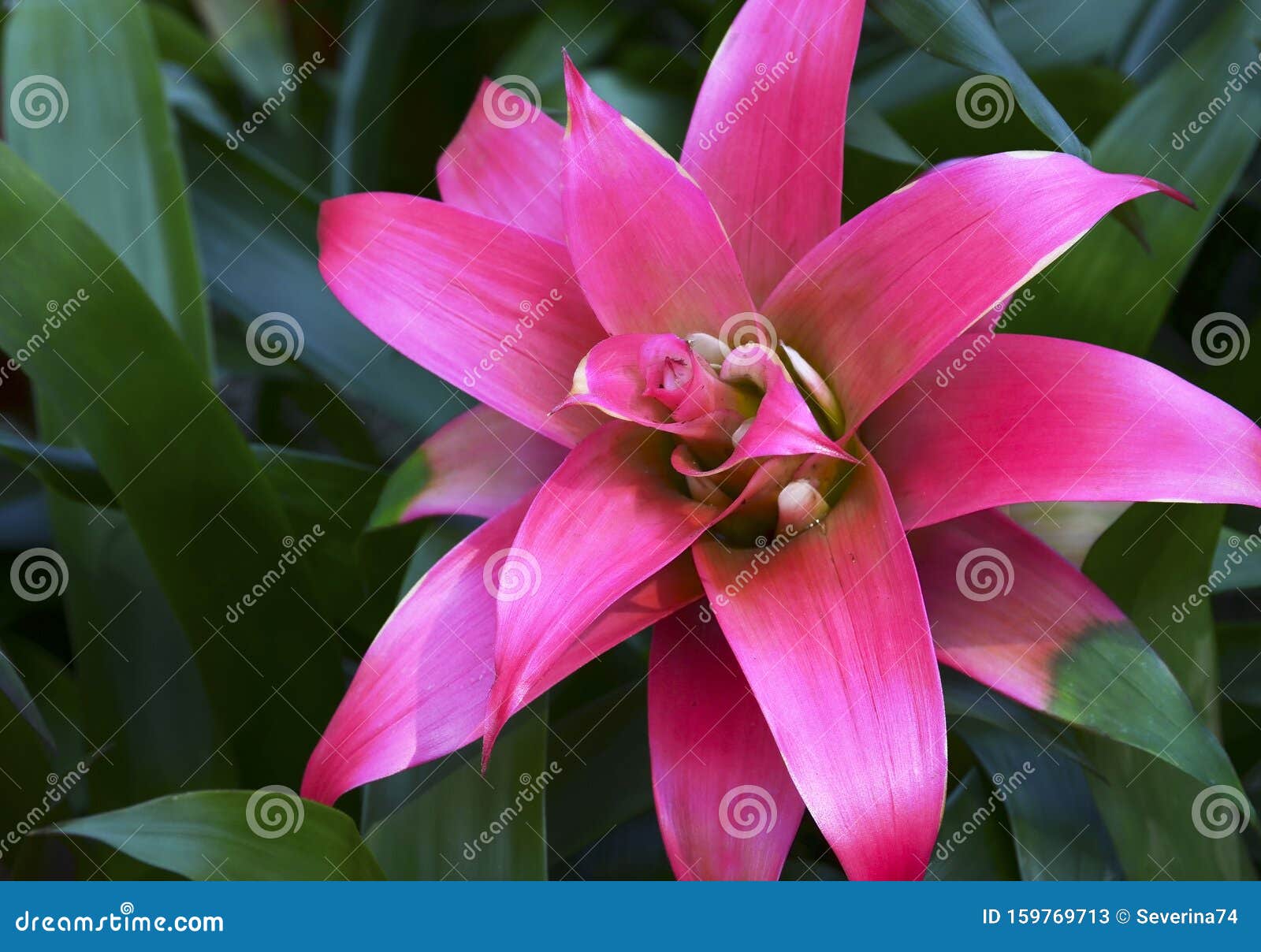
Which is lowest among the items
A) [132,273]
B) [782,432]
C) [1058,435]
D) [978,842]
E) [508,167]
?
[978,842]

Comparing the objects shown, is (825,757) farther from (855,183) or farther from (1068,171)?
(855,183)

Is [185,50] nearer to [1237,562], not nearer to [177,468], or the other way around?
[177,468]

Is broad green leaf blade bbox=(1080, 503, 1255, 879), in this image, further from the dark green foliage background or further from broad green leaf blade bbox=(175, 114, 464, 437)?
broad green leaf blade bbox=(175, 114, 464, 437)

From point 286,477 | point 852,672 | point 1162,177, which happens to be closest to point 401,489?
point 286,477

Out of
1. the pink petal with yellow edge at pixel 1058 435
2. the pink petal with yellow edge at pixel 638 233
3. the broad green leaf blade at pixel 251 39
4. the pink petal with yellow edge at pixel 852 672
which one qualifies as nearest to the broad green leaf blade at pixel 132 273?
the broad green leaf blade at pixel 251 39

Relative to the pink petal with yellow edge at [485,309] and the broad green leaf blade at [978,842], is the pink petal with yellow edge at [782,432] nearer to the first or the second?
the pink petal with yellow edge at [485,309]
